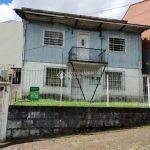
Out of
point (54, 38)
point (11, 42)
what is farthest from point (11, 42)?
point (54, 38)

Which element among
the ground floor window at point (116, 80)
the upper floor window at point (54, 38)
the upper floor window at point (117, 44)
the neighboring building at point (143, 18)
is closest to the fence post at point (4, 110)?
the upper floor window at point (54, 38)

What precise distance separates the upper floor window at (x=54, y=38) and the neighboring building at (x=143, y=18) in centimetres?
727

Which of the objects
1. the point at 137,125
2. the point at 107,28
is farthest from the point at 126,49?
the point at 137,125

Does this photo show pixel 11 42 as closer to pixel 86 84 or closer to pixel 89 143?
pixel 86 84

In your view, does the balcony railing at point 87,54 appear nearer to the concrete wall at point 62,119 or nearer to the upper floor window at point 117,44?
the upper floor window at point 117,44

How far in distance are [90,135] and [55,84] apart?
7024mm

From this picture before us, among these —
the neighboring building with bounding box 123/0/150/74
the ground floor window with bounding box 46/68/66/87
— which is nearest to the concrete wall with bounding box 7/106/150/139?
the ground floor window with bounding box 46/68/66/87

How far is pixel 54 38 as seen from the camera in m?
13.6

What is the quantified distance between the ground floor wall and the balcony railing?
0.56 metres

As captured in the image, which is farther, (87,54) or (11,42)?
(11,42)

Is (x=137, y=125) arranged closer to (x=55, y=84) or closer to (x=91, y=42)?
(x=55, y=84)

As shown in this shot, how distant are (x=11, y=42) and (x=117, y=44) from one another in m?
14.6

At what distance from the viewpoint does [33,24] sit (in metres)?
13.3

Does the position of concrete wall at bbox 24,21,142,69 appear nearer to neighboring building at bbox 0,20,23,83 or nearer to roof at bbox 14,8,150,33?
roof at bbox 14,8,150,33
